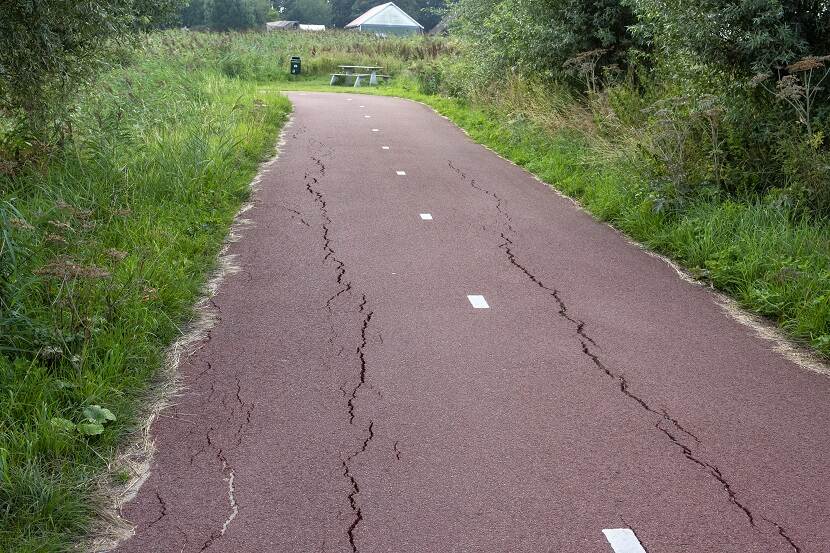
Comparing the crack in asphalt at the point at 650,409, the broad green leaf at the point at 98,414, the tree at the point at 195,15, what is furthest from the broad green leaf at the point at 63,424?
the tree at the point at 195,15

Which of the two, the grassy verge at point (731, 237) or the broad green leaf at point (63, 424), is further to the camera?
the grassy verge at point (731, 237)

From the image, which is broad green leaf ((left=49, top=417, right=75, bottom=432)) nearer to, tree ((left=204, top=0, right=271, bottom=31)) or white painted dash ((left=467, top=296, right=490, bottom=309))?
white painted dash ((left=467, top=296, right=490, bottom=309))

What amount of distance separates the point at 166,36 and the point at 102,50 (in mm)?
18024

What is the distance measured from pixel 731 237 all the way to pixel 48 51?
6.75m

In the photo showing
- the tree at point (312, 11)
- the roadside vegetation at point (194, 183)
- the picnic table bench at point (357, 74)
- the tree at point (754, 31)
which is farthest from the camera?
the tree at point (312, 11)

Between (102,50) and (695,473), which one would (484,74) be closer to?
(102,50)

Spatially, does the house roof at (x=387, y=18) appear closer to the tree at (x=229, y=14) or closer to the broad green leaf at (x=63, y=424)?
the tree at (x=229, y=14)

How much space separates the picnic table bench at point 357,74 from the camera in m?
34.1

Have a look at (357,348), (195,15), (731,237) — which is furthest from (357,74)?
(195,15)

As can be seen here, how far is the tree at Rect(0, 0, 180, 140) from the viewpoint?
714 centimetres

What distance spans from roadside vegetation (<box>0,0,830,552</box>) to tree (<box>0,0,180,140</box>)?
26 mm

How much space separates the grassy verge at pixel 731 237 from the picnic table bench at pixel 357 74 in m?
23.4

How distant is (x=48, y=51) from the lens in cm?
754

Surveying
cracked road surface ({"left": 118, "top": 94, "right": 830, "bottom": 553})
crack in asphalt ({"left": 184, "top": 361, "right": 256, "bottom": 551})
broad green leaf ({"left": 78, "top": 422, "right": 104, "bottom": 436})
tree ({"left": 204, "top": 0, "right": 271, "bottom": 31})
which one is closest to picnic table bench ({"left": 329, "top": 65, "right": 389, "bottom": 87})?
cracked road surface ({"left": 118, "top": 94, "right": 830, "bottom": 553})
